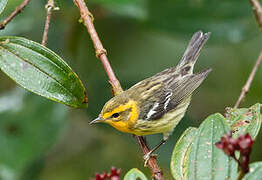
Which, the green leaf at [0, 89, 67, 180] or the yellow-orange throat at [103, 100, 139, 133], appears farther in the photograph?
the green leaf at [0, 89, 67, 180]

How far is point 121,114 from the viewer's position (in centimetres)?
356

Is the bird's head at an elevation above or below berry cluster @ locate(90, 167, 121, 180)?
above

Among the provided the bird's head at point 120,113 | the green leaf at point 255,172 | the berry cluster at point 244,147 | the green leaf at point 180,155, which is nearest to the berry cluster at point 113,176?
the berry cluster at point 244,147

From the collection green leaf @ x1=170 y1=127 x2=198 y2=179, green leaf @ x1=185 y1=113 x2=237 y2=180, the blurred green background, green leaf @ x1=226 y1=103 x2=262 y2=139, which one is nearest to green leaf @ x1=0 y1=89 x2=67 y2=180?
the blurred green background

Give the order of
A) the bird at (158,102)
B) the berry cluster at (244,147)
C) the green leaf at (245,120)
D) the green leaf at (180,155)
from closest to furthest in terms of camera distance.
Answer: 1. the berry cluster at (244,147)
2. the green leaf at (245,120)
3. the green leaf at (180,155)
4. the bird at (158,102)

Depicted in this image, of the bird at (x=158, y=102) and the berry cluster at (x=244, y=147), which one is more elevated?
the bird at (x=158, y=102)

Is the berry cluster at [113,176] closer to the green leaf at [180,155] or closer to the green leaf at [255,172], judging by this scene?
the green leaf at [255,172]

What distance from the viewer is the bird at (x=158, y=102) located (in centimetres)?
350

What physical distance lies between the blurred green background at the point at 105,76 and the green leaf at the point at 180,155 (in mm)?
1560

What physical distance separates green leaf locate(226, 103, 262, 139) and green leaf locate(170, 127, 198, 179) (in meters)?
0.22

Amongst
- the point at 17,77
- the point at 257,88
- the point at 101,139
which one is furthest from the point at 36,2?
the point at 257,88

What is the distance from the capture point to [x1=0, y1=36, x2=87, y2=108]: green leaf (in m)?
2.37

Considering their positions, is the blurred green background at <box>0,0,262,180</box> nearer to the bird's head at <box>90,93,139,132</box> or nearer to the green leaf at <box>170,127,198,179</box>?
the bird's head at <box>90,93,139,132</box>

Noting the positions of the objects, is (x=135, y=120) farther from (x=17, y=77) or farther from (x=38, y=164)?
(x=17, y=77)
